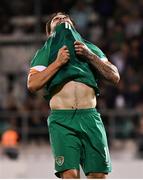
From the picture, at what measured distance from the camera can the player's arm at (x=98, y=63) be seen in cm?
591

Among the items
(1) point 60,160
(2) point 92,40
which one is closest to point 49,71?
(1) point 60,160

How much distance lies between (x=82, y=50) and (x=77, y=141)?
0.70 m

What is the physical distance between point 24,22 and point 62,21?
30.0 feet

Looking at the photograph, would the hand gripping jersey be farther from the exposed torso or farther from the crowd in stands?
the crowd in stands

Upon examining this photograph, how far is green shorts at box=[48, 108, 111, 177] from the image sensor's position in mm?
5938

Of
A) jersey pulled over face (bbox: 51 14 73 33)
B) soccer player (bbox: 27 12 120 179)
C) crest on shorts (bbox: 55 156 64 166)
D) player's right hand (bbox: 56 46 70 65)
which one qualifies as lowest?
crest on shorts (bbox: 55 156 64 166)

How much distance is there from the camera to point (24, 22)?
15.2 meters

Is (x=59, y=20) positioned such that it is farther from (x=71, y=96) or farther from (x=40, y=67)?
(x=71, y=96)

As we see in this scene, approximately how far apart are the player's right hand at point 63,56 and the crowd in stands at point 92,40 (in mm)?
7233

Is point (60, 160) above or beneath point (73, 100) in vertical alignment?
beneath

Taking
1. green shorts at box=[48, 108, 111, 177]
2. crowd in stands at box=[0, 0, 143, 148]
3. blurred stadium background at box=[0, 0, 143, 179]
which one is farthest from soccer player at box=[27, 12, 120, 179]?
crowd in stands at box=[0, 0, 143, 148]

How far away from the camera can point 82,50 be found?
5.90 metres

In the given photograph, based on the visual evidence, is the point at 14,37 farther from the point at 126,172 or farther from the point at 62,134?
the point at 62,134

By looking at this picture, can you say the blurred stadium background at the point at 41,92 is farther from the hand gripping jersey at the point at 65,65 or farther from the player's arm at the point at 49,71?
the player's arm at the point at 49,71
